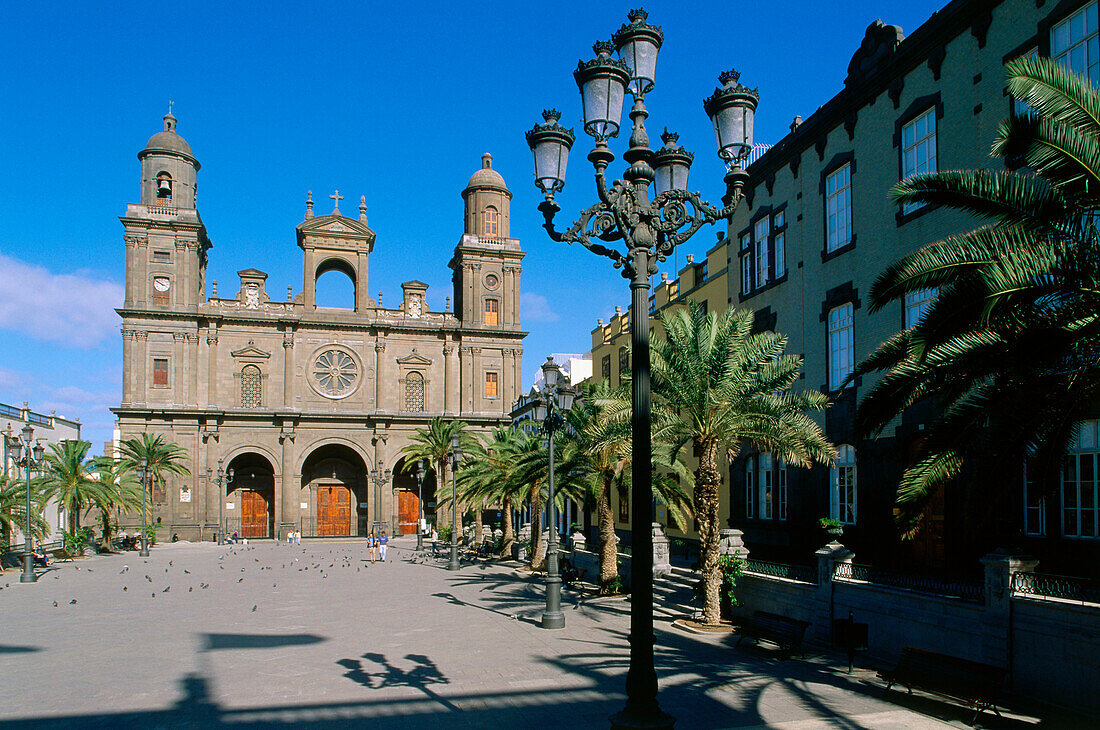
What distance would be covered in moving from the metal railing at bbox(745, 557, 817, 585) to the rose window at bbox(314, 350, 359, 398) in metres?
45.2

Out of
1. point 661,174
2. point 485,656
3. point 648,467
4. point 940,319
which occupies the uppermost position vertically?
point 661,174

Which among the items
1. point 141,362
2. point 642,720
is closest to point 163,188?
point 141,362

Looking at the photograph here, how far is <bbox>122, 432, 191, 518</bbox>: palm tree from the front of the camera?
167ft

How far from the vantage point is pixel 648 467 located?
7.65 metres

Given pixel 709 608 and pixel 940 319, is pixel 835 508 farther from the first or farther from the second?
pixel 940 319

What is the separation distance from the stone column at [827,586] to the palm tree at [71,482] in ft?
124

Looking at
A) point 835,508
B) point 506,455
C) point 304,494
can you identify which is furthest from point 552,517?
point 304,494

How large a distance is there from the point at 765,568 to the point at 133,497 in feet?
129

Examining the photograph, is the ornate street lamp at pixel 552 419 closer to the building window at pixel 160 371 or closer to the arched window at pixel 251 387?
the arched window at pixel 251 387

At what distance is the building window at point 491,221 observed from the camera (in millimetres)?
62531

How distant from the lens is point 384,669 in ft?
45.4

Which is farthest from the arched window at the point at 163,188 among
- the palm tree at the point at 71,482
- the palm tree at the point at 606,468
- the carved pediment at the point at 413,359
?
the palm tree at the point at 606,468

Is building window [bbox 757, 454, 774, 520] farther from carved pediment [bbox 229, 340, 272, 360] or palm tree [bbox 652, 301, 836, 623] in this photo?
carved pediment [bbox 229, 340, 272, 360]

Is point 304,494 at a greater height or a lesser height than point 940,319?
lesser
